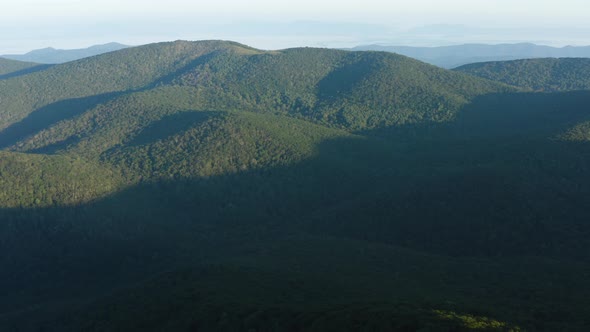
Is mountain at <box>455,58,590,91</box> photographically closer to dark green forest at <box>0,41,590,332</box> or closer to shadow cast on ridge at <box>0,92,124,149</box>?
dark green forest at <box>0,41,590,332</box>

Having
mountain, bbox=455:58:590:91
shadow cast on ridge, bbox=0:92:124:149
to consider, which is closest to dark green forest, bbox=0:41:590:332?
shadow cast on ridge, bbox=0:92:124:149

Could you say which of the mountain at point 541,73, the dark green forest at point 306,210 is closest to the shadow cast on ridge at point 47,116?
the dark green forest at point 306,210

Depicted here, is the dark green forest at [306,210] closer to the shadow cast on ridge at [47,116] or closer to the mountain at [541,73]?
the shadow cast on ridge at [47,116]

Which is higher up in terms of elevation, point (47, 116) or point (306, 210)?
point (47, 116)

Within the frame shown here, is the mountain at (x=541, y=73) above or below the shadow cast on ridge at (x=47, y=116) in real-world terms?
above

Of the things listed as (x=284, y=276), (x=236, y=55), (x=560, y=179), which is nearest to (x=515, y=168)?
(x=560, y=179)

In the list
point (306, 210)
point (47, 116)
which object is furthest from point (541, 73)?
point (47, 116)

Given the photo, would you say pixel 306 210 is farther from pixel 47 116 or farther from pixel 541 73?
pixel 541 73
